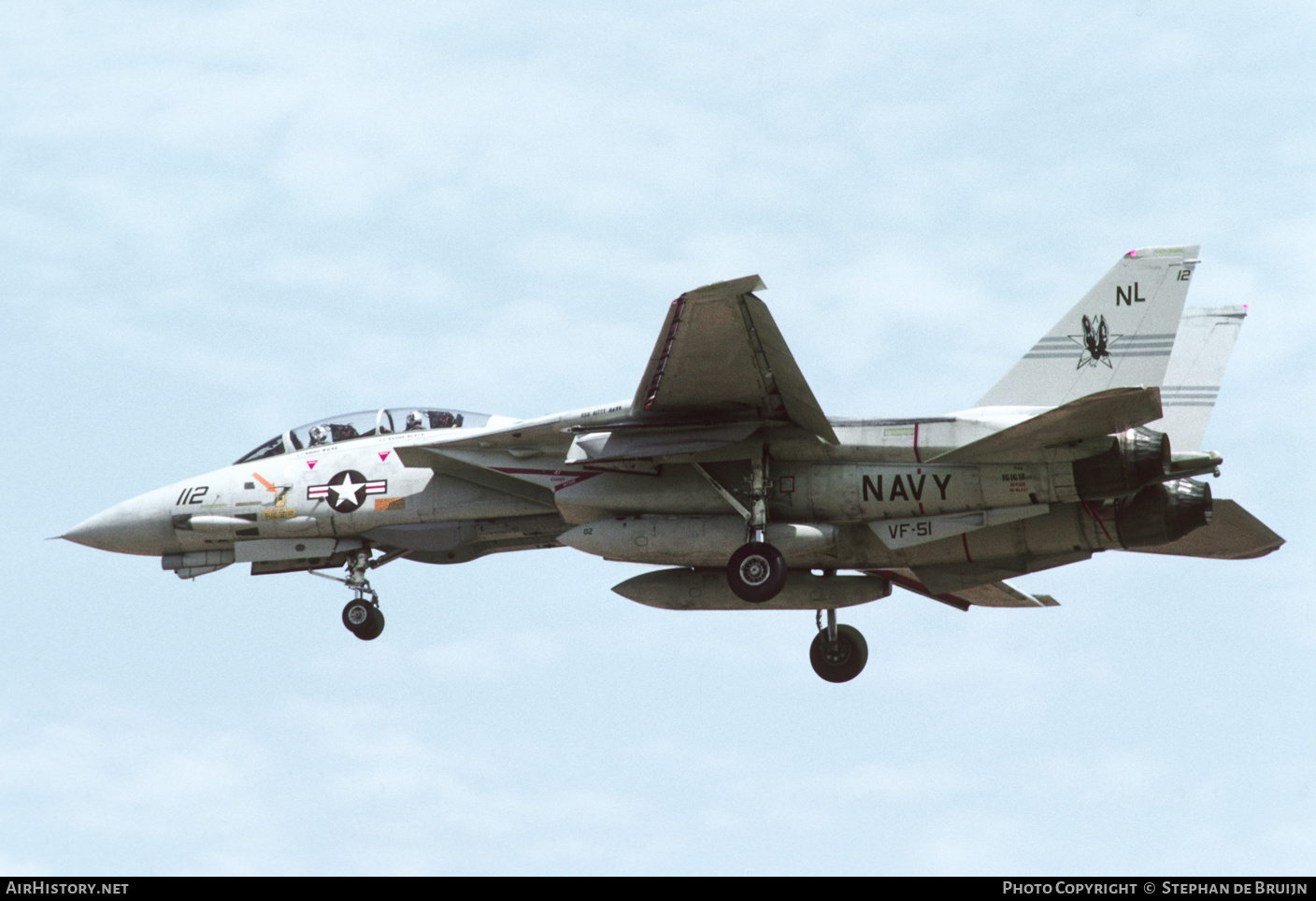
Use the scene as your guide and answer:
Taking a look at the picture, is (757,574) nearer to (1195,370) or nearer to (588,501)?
(588,501)

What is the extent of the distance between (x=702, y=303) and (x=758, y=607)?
595cm

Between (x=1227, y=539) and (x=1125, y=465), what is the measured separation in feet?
10.8

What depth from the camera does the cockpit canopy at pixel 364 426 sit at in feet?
78.3

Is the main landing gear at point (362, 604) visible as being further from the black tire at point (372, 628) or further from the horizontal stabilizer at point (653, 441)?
the horizontal stabilizer at point (653, 441)

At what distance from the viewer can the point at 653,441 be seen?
20.9 meters

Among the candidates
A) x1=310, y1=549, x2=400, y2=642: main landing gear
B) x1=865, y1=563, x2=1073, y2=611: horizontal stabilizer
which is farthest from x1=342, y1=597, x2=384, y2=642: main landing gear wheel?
x1=865, y1=563, x2=1073, y2=611: horizontal stabilizer

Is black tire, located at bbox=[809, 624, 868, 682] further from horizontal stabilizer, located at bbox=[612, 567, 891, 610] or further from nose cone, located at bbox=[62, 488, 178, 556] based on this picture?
nose cone, located at bbox=[62, 488, 178, 556]

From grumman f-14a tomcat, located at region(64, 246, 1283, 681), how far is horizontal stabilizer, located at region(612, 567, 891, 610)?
0.03 m

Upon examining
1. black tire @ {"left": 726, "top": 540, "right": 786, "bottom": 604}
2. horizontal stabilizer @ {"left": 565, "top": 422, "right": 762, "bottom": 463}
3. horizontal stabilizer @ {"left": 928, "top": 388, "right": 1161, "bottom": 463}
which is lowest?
black tire @ {"left": 726, "top": 540, "right": 786, "bottom": 604}

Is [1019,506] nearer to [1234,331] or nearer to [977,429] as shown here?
[977,429]

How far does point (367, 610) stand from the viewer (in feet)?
78.4

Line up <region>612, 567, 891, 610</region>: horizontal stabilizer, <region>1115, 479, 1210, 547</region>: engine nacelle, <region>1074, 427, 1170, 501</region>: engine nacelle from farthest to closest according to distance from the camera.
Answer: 1. <region>612, 567, 891, 610</region>: horizontal stabilizer
2. <region>1115, 479, 1210, 547</region>: engine nacelle
3. <region>1074, 427, 1170, 501</region>: engine nacelle

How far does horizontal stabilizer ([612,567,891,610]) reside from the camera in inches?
886

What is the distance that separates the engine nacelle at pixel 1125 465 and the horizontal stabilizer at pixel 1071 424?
0.40 metres
